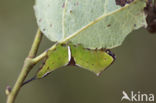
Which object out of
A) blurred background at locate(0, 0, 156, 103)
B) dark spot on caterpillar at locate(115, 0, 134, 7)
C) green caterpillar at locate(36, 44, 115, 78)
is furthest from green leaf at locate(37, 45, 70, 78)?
blurred background at locate(0, 0, 156, 103)

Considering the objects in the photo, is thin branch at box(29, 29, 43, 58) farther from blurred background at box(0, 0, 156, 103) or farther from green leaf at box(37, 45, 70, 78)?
blurred background at box(0, 0, 156, 103)

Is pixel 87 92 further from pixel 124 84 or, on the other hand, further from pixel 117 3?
pixel 117 3

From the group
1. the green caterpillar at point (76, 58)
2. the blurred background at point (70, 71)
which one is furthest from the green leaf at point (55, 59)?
the blurred background at point (70, 71)

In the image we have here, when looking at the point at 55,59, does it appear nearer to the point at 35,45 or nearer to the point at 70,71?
the point at 35,45

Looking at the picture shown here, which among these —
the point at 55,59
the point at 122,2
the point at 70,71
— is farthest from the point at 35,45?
the point at 70,71

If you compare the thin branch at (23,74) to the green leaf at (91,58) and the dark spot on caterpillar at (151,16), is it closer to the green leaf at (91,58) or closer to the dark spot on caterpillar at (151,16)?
the green leaf at (91,58)

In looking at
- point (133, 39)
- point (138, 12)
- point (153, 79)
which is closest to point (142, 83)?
point (153, 79)
